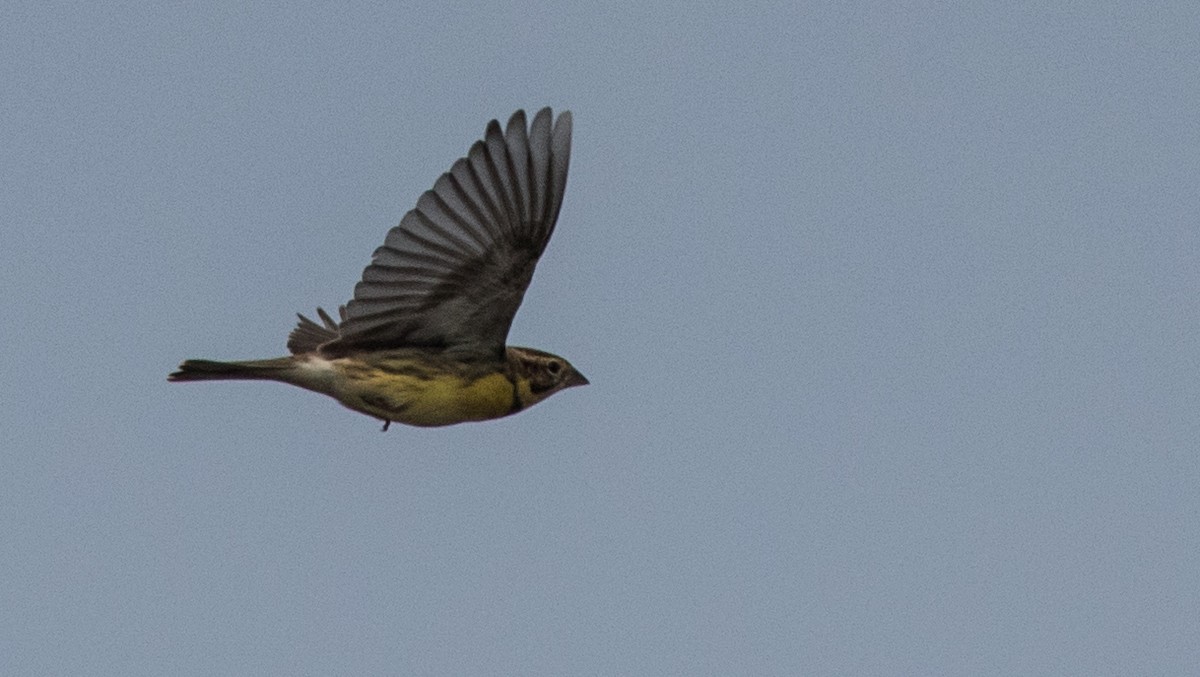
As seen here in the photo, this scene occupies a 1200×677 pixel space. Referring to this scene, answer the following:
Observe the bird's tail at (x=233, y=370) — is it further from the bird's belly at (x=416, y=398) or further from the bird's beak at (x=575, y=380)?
the bird's beak at (x=575, y=380)

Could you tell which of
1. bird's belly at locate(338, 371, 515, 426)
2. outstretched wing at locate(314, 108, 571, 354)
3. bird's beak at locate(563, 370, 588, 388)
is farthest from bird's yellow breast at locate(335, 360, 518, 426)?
bird's beak at locate(563, 370, 588, 388)

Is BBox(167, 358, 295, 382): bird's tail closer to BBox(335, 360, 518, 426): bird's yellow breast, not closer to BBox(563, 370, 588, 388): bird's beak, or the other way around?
BBox(335, 360, 518, 426): bird's yellow breast

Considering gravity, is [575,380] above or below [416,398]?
above

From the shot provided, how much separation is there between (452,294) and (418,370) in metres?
0.57

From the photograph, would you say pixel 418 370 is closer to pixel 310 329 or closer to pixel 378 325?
pixel 378 325

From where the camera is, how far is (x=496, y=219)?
14.9 meters

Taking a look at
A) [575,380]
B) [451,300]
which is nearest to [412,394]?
[451,300]

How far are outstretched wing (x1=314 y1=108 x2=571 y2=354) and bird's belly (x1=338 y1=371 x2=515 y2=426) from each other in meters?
0.28

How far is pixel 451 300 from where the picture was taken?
15188mm

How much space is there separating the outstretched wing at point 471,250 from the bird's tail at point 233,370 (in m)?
0.46

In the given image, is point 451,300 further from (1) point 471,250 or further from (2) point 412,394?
(2) point 412,394

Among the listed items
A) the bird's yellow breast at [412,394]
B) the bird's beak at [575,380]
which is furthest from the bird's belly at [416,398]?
the bird's beak at [575,380]

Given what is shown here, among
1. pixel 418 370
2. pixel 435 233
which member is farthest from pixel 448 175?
pixel 418 370

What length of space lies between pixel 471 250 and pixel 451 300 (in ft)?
1.29
